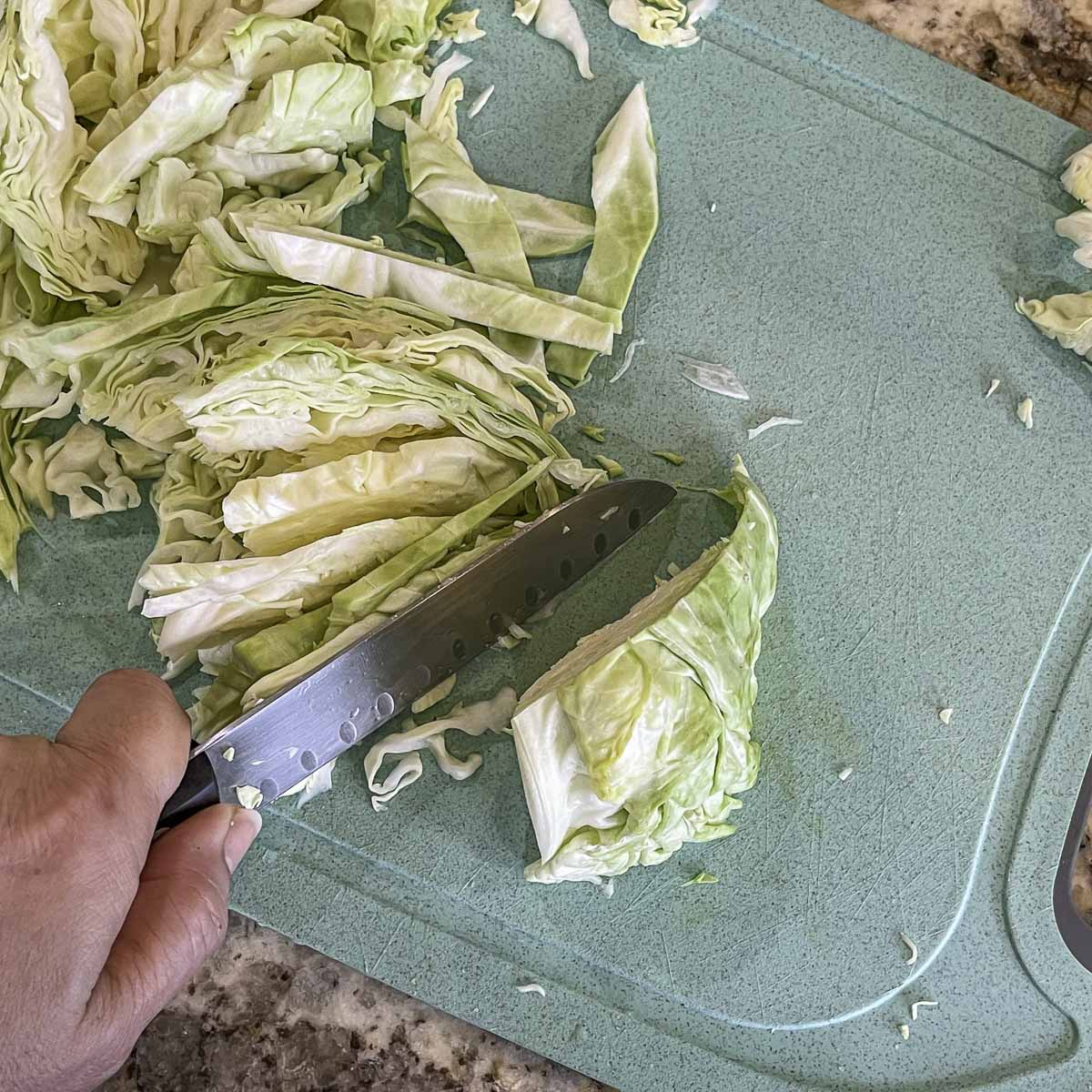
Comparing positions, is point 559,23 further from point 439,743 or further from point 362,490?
point 439,743

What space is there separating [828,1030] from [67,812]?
4.33 ft

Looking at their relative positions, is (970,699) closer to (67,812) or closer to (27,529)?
(67,812)

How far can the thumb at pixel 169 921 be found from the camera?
1.25 m

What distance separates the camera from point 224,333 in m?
1.67

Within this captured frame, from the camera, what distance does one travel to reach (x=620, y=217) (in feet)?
5.86

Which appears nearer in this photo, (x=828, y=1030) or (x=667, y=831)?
(x=667, y=831)

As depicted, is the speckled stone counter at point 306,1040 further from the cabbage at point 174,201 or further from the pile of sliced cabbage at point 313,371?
the cabbage at point 174,201

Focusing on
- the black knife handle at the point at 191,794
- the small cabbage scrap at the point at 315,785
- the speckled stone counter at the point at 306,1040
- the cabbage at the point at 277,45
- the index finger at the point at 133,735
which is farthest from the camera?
the speckled stone counter at the point at 306,1040

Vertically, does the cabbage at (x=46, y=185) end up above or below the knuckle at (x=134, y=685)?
above

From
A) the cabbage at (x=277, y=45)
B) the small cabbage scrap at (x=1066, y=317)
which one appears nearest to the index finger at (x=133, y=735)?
the cabbage at (x=277, y=45)

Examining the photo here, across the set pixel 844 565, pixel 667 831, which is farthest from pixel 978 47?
pixel 667 831

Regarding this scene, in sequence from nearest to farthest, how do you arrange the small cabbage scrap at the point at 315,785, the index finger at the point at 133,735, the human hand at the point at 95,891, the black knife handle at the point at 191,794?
the human hand at the point at 95,891, the index finger at the point at 133,735, the black knife handle at the point at 191,794, the small cabbage scrap at the point at 315,785

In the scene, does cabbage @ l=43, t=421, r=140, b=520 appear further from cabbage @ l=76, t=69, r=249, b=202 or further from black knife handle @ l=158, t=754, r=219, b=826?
black knife handle @ l=158, t=754, r=219, b=826

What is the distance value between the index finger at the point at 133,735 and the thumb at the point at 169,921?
0.11 meters
